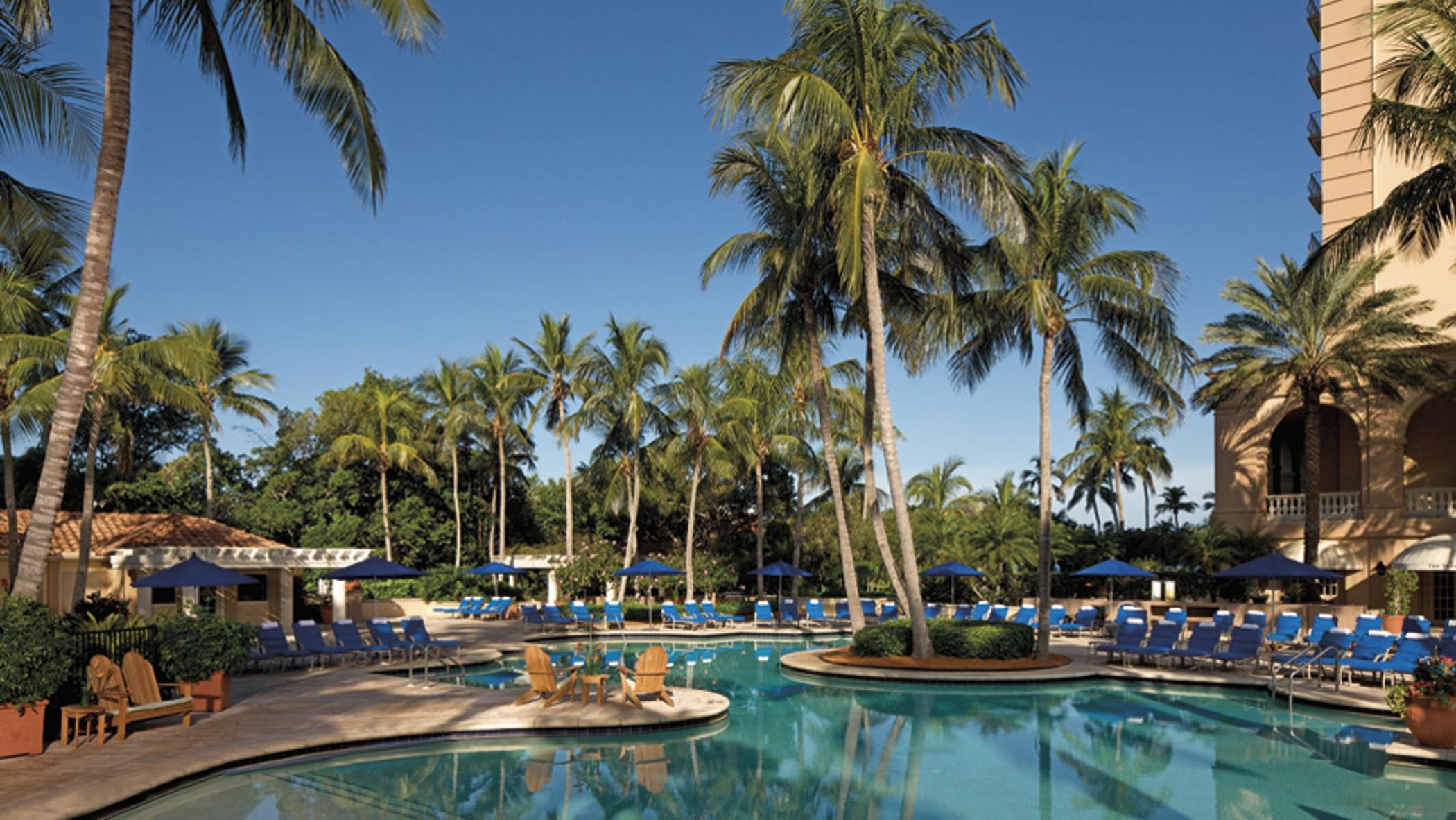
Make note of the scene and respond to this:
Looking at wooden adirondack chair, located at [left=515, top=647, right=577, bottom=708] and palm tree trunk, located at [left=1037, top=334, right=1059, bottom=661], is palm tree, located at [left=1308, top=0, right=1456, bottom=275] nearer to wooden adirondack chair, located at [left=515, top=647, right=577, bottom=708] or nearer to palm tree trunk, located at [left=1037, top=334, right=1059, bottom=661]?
palm tree trunk, located at [left=1037, top=334, right=1059, bottom=661]

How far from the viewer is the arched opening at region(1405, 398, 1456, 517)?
31.5 metres

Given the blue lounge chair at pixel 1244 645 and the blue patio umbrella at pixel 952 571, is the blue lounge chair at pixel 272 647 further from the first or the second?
the blue lounge chair at pixel 1244 645

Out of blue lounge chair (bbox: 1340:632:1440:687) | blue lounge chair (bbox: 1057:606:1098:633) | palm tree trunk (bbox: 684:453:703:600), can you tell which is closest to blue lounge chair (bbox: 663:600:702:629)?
palm tree trunk (bbox: 684:453:703:600)

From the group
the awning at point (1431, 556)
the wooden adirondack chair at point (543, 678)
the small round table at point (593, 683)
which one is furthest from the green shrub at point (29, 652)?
the awning at point (1431, 556)

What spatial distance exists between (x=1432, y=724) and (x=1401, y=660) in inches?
230

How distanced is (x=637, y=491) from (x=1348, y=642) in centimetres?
2104

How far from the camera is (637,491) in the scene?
3456 cm

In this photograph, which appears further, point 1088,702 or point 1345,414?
point 1345,414

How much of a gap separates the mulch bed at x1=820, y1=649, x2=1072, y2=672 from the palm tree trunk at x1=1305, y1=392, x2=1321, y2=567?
1139cm

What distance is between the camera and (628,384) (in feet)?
113

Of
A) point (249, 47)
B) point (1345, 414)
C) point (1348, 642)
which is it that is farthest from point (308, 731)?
point (1345, 414)

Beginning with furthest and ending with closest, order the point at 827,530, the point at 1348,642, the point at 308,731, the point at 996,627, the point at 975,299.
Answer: the point at 827,530, the point at 975,299, the point at 996,627, the point at 1348,642, the point at 308,731

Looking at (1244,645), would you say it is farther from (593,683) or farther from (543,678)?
Answer: (543,678)

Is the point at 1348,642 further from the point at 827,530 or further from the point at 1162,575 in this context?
the point at 827,530
